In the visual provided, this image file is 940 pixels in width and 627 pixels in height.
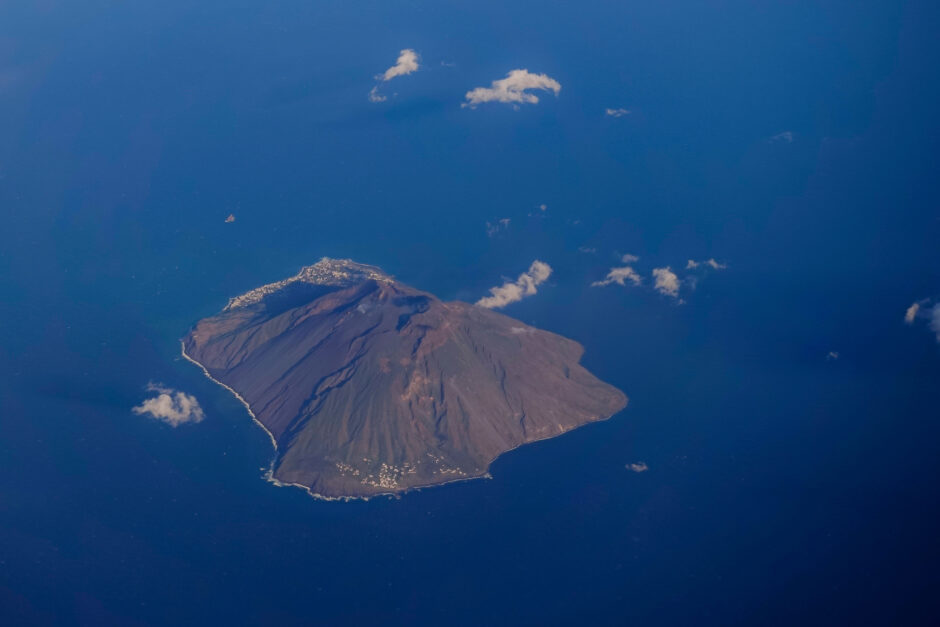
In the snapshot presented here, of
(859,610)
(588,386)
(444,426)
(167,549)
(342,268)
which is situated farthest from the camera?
(342,268)

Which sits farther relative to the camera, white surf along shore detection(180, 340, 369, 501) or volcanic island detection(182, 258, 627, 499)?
volcanic island detection(182, 258, 627, 499)

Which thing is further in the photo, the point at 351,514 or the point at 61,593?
the point at 351,514

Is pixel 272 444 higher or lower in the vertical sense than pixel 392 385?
lower

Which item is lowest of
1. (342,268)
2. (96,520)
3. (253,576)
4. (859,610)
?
(859,610)

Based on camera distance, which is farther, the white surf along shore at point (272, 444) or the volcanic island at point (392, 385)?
the volcanic island at point (392, 385)

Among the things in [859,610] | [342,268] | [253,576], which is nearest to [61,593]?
[253,576]

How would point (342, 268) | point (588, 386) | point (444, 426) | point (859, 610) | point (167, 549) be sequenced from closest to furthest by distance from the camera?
point (859, 610) → point (167, 549) → point (444, 426) → point (588, 386) → point (342, 268)

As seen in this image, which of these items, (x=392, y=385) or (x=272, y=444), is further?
(x=392, y=385)

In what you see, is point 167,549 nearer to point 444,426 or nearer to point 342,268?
point 444,426
